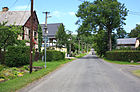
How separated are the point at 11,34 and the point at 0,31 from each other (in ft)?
4.82

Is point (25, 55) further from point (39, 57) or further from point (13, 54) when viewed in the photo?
point (39, 57)

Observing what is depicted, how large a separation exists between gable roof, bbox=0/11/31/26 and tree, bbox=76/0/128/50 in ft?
56.7

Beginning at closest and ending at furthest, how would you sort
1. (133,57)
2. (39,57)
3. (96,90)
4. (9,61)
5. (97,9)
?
(96,90) < (9,61) < (133,57) < (39,57) < (97,9)

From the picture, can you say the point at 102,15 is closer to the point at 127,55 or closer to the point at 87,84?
the point at 127,55

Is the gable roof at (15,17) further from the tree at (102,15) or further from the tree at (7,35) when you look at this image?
the tree at (102,15)

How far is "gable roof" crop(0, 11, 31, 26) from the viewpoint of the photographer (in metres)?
30.5

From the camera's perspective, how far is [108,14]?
41.6 metres

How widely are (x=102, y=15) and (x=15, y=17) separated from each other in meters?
21.7

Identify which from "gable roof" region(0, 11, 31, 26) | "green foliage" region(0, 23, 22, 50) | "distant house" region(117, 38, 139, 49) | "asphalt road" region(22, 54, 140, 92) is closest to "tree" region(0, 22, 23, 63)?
"green foliage" region(0, 23, 22, 50)

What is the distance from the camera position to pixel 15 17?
31.5 meters

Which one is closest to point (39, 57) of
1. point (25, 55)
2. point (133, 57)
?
point (25, 55)

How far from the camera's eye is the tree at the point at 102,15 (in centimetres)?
4116

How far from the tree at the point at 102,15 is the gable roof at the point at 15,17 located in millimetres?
17287

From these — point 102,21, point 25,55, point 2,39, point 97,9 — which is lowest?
point 25,55
